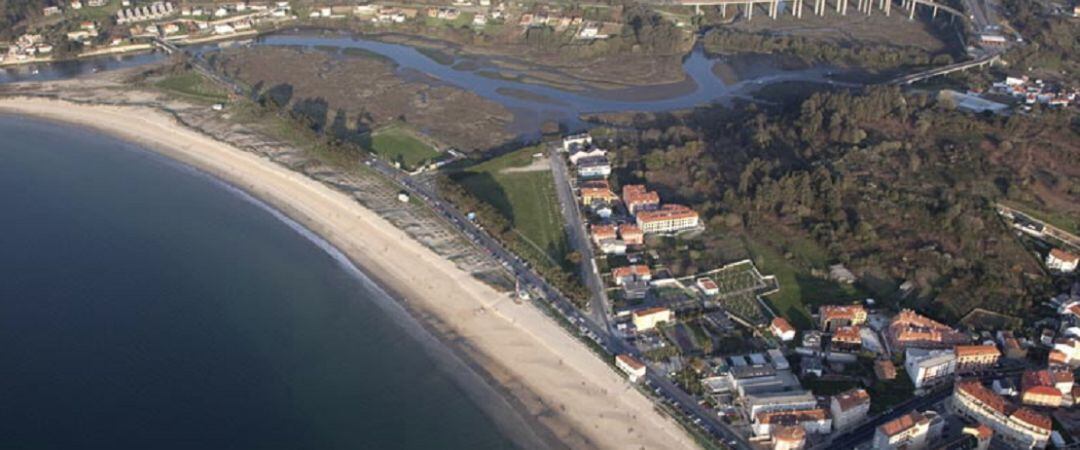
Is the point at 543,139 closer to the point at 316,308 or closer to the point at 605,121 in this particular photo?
the point at 605,121

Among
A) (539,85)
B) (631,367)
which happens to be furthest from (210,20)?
(631,367)

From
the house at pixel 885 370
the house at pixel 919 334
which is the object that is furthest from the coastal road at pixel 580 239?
the house at pixel 919 334

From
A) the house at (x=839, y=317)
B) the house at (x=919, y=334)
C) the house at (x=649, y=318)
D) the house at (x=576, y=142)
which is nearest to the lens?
the house at (x=919, y=334)

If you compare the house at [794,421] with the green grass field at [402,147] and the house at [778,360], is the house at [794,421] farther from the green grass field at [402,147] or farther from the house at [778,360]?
the green grass field at [402,147]

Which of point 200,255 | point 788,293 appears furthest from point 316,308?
point 788,293

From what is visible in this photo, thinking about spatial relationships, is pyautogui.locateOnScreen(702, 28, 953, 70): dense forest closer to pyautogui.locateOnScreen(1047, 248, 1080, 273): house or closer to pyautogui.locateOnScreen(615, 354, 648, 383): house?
pyautogui.locateOnScreen(1047, 248, 1080, 273): house

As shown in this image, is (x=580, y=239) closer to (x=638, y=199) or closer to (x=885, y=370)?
(x=638, y=199)
